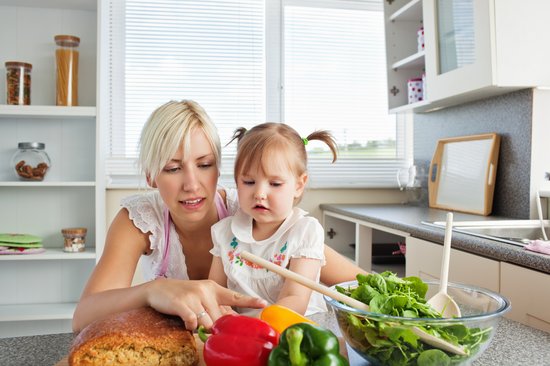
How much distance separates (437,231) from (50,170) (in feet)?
7.25

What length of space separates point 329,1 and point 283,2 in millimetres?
302

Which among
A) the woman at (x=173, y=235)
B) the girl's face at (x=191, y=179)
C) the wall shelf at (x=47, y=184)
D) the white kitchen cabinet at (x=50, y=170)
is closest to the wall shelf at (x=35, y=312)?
the white kitchen cabinet at (x=50, y=170)

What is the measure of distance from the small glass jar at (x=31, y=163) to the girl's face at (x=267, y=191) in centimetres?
184

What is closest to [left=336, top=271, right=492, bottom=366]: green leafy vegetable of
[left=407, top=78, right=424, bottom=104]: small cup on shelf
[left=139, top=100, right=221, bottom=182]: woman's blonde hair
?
[left=139, top=100, right=221, bottom=182]: woman's blonde hair

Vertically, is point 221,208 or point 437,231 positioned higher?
point 221,208

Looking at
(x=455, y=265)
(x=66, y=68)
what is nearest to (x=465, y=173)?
(x=455, y=265)

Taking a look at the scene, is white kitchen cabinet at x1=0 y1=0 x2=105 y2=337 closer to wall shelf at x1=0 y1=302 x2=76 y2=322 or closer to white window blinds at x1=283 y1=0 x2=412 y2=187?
wall shelf at x1=0 y1=302 x2=76 y2=322

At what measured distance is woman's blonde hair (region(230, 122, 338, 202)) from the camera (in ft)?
4.65

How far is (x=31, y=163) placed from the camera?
2.87 m

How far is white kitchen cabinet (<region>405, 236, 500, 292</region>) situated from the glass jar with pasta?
6.43ft

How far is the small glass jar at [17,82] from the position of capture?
2773 mm

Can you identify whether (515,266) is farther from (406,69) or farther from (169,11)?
(169,11)

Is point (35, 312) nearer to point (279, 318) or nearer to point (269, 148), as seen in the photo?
point (269, 148)

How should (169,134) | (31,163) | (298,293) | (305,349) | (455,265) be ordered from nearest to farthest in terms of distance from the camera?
(305,349), (298,293), (169,134), (455,265), (31,163)
